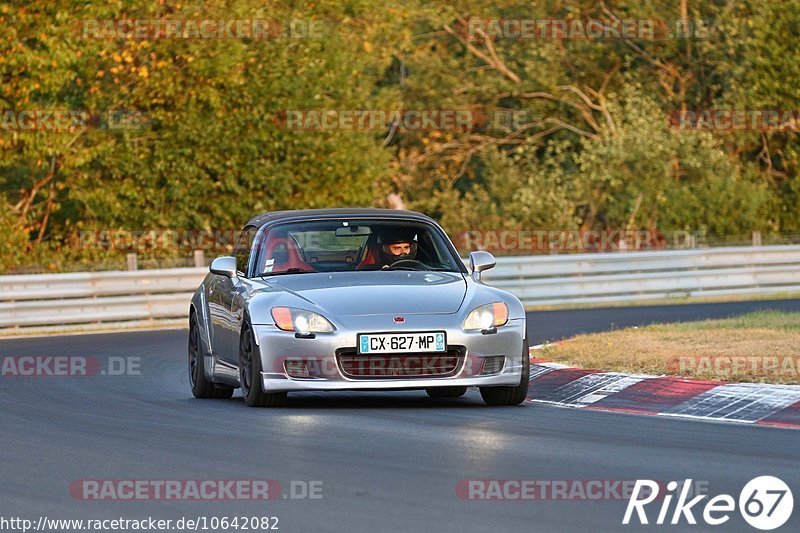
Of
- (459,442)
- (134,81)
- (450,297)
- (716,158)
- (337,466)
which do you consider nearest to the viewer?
(337,466)

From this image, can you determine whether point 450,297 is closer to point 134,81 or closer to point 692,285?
point 692,285

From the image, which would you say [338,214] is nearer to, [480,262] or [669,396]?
[480,262]

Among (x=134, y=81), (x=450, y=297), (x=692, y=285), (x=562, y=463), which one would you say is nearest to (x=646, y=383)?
(x=450, y=297)

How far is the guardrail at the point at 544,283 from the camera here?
25266 mm

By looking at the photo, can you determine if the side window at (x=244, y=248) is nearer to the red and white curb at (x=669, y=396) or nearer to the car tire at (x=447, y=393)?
the car tire at (x=447, y=393)

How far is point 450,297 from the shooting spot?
12227 mm

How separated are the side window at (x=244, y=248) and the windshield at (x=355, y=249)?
0.99 feet

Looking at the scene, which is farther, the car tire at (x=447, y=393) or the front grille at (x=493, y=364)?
the car tire at (x=447, y=393)

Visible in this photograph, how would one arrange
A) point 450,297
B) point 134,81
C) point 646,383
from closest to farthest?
point 450,297 → point 646,383 → point 134,81

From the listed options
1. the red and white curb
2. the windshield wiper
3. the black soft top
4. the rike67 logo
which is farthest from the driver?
the rike67 logo

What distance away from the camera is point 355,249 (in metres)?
13.4

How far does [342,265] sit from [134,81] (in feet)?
71.4

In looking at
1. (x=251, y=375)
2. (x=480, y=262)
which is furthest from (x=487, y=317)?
(x=251, y=375)

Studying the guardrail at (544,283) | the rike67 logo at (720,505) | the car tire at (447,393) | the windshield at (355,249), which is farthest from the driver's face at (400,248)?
the guardrail at (544,283)
